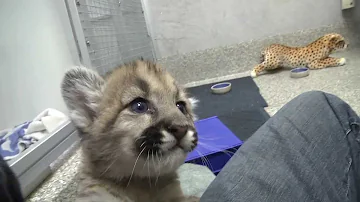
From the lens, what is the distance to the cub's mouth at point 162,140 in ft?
2.56

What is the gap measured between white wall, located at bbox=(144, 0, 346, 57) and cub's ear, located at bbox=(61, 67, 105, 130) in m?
1.86

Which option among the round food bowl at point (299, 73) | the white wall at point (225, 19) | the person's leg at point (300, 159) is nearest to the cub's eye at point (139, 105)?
the person's leg at point (300, 159)

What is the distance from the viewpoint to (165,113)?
847mm

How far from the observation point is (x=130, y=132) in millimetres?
820

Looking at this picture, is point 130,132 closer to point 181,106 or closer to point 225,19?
point 181,106

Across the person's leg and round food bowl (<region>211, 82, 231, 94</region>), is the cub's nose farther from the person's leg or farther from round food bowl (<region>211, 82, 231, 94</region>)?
round food bowl (<region>211, 82, 231, 94</region>)

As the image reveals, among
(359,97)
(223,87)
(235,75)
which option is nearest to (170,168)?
(359,97)

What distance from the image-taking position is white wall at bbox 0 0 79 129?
1.49 m

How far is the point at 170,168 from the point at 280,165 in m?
0.27

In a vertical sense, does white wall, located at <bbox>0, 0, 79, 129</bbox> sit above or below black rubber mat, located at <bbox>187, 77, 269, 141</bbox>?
above

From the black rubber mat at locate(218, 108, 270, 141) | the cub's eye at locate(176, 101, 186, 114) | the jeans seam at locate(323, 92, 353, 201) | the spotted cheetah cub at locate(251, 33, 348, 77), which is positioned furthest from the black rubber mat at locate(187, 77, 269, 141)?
the cub's eye at locate(176, 101, 186, 114)

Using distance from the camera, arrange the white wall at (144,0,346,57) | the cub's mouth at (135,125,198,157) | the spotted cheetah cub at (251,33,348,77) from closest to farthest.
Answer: the cub's mouth at (135,125,198,157) → the spotted cheetah cub at (251,33,348,77) → the white wall at (144,0,346,57)

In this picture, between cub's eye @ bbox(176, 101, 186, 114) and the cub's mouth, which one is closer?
the cub's mouth

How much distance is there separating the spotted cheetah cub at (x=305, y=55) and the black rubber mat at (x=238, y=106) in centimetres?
19
